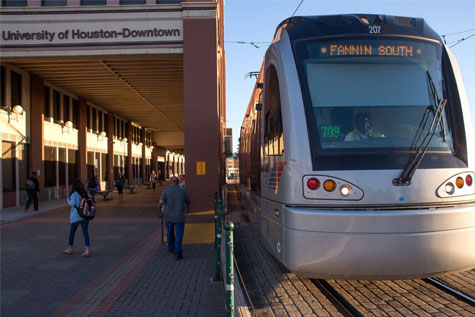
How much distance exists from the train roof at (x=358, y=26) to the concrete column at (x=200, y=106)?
10.3 metres

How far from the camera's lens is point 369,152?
4.69 metres

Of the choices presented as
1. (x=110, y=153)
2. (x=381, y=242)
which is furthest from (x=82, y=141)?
(x=381, y=242)

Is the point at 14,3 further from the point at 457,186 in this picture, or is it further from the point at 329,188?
the point at 457,186

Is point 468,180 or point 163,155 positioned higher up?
point 163,155

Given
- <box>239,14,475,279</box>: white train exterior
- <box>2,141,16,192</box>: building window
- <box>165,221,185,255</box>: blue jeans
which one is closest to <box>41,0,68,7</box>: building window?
<box>2,141,16,192</box>: building window

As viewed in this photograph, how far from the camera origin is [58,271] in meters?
7.36

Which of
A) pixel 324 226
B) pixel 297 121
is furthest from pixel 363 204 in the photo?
pixel 297 121

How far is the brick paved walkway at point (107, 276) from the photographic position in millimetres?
5383

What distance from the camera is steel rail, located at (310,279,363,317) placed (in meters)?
4.82

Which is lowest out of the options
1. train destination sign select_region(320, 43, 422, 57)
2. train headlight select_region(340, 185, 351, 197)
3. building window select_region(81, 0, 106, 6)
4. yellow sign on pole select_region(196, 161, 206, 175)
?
train headlight select_region(340, 185, 351, 197)

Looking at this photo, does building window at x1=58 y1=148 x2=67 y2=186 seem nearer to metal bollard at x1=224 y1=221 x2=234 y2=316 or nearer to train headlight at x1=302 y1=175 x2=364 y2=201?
metal bollard at x1=224 y1=221 x2=234 y2=316

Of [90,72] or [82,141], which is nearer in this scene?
[90,72]

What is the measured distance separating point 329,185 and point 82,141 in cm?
2422

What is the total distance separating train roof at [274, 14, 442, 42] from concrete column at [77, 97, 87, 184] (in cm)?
2319
